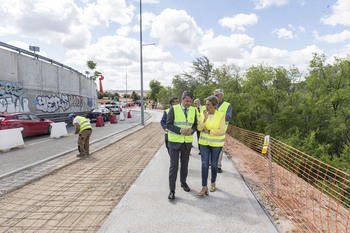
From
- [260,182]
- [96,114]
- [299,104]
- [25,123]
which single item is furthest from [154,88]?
[260,182]

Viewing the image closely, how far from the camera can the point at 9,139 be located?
8094 mm

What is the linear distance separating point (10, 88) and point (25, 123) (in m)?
5.81

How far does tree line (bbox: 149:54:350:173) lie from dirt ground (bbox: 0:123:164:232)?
1254 cm

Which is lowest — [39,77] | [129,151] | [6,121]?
[129,151]

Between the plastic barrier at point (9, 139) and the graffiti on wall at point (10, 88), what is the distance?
24.2 feet

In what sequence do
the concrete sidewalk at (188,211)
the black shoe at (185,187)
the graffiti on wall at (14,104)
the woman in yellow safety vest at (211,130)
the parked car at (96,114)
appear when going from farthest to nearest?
the parked car at (96,114) → the graffiti on wall at (14,104) → the black shoe at (185,187) → the woman in yellow safety vest at (211,130) → the concrete sidewalk at (188,211)

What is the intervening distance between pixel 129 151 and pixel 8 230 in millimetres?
5044

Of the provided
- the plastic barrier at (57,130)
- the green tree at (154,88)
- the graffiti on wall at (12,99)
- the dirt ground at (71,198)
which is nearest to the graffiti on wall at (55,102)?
the graffiti on wall at (12,99)

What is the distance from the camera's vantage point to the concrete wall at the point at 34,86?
14082 mm

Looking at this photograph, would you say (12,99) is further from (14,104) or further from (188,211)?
(188,211)

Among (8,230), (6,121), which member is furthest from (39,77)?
(8,230)

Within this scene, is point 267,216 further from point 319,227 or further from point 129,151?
point 129,151

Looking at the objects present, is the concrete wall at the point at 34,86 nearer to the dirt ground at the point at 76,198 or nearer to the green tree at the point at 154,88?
the dirt ground at the point at 76,198

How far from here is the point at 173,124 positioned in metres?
3.72
